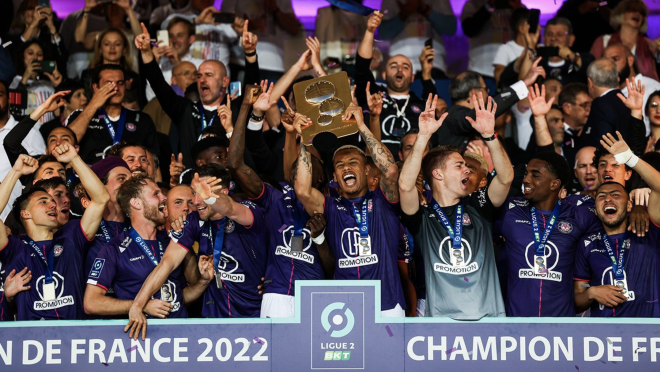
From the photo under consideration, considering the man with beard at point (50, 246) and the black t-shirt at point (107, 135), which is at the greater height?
the black t-shirt at point (107, 135)

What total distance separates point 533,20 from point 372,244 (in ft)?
16.9

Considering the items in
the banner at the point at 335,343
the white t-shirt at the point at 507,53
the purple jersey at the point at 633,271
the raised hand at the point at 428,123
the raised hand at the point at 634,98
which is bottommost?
the banner at the point at 335,343

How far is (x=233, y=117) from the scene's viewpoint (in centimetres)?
867

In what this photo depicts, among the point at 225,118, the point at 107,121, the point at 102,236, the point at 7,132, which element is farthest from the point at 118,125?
the point at 102,236

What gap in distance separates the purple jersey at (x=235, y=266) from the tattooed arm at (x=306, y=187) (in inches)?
16.2

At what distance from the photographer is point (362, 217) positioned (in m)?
6.72

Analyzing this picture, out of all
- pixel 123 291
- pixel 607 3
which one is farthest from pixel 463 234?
pixel 607 3

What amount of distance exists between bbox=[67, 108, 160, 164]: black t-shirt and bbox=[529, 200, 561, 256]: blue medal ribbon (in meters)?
3.85

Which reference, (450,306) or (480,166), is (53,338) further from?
(480,166)

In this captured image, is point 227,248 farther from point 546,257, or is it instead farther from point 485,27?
point 485,27

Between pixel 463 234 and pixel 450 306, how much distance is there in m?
0.55

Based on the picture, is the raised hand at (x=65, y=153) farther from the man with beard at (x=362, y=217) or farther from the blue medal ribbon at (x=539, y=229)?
the blue medal ribbon at (x=539, y=229)

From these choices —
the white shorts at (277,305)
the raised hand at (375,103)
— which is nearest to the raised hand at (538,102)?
the raised hand at (375,103)

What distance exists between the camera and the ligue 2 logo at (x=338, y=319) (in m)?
6.14
